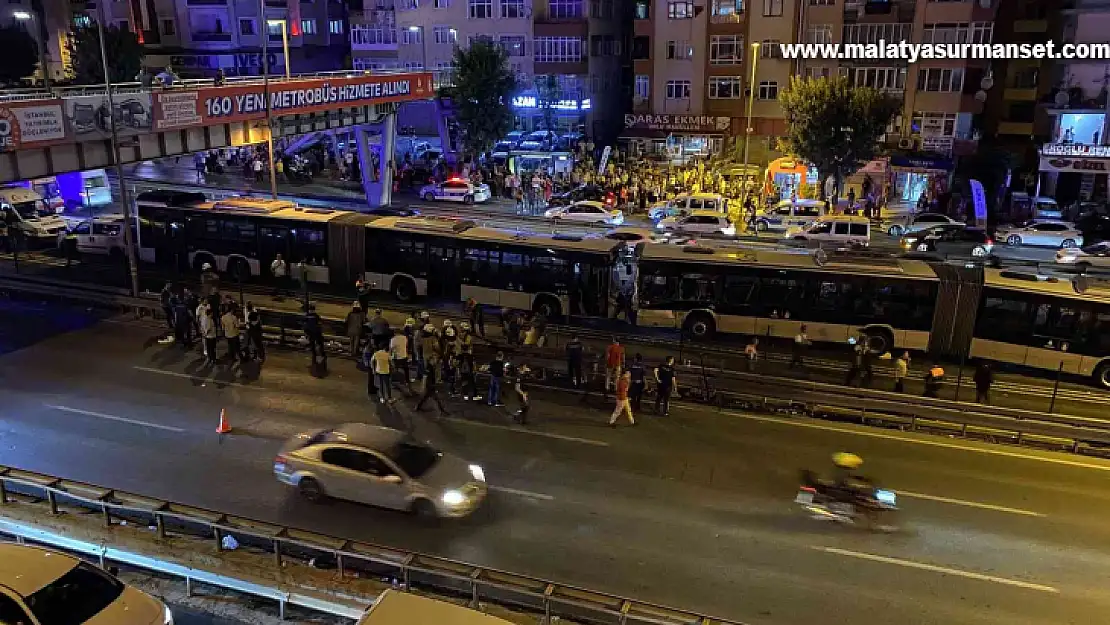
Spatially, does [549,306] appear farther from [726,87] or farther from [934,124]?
[934,124]

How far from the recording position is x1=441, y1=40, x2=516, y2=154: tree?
4919 cm

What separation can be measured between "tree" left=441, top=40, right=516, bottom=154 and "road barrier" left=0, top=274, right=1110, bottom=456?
31.0 meters

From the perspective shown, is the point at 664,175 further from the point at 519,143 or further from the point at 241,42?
the point at 241,42

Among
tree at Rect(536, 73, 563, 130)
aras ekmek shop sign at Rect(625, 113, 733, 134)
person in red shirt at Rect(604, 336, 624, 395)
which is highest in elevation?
tree at Rect(536, 73, 563, 130)

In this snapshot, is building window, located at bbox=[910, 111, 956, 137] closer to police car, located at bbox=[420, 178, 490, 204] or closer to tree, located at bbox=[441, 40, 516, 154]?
A: tree, located at bbox=[441, 40, 516, 154]

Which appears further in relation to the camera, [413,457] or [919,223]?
[919,223]

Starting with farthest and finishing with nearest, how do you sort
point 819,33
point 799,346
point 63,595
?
point 819,33, point 799,346, point 63,595

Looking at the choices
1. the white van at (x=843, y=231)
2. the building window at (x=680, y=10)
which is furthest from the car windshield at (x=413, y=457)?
the building window at (x=680, y=10)

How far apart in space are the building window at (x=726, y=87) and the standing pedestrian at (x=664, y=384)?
37.6 m

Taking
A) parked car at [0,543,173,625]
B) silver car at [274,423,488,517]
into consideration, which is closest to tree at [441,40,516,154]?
silver car at [274,423,488,517]

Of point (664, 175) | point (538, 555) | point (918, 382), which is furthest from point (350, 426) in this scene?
point (664, 175)

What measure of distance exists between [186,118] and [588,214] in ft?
59.0

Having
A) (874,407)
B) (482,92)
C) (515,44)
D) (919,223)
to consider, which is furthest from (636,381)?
(515,44)

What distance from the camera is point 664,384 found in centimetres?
1878
